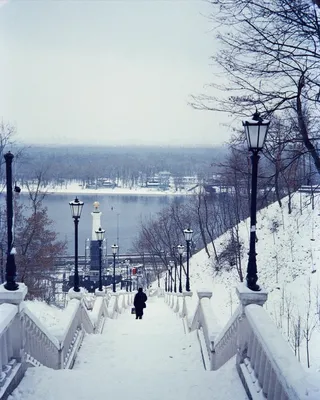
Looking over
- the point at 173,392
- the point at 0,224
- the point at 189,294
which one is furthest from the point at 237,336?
the point at 0,224

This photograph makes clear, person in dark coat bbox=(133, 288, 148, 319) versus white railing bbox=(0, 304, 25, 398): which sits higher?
white railing bbox=(0, 304, 25, 398)

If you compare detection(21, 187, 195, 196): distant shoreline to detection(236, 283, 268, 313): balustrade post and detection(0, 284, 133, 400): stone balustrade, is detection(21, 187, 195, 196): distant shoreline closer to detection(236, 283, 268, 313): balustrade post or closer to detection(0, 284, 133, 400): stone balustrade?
detection(0, 284, 133, 400): stone balustrade

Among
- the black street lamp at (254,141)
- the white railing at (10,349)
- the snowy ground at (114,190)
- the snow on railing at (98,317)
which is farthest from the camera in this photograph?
the snowy ground at (114,190)

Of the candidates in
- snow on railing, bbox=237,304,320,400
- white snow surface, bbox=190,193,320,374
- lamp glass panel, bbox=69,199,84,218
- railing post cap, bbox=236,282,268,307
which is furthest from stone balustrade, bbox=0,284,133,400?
white snow surface, bbox=190,193,320,374

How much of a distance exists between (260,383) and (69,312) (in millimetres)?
4558

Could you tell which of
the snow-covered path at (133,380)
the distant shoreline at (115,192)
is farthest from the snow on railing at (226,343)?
the distant shoreline at (115,192)

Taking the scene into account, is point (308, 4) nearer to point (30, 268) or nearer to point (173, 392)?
point (173, 392)

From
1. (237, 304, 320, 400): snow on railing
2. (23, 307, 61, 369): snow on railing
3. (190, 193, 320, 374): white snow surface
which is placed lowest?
(190, 193, 320, 374): white snow surface

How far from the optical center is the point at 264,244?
26.8 meters

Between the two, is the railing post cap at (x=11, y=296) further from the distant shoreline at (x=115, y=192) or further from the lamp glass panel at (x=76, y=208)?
the distant shoreline at (x=115, y=192)

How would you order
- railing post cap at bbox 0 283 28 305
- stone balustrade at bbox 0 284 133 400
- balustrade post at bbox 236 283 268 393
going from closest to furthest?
stone balustrade at bbox 0 284 133 400
railing post cap at bbox 0 283 28 305
balustrade post at bbox 236 283 268 393

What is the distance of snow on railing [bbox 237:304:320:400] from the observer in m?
3.15

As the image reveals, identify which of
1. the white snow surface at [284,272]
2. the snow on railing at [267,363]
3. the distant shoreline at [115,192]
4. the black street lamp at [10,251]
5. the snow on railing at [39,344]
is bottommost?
the distant shoreline at [115,192]

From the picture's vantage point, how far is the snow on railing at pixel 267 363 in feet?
10.3
